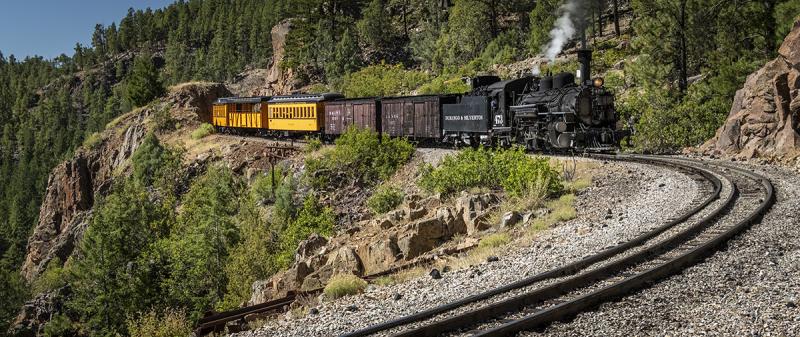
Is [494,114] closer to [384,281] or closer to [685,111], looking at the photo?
[685,111]

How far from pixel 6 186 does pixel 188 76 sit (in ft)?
162

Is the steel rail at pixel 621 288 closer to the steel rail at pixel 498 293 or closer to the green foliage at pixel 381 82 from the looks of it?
the steel rail at pixel 498 293

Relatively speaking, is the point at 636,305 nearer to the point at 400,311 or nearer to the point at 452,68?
the point at 400,311

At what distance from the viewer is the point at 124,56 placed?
158250 mm

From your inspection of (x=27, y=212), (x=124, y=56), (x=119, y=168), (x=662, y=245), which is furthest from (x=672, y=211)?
(x=124, y=56)

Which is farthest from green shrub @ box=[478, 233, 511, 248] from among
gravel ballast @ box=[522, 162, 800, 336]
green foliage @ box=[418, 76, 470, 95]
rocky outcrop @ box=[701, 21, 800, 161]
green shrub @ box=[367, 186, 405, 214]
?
green foliage @ box=[418, 76, 470, 95]

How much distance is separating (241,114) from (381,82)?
15316mm

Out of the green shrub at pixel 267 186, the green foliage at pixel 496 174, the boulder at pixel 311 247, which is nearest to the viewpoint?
the green foliage at pixel 496 174

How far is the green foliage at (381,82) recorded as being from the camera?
58.4m

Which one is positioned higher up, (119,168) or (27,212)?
(119,168)

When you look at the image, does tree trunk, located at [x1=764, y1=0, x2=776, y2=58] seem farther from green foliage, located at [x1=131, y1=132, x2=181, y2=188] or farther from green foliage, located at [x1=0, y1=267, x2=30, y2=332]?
green foliage, located at [x1=0, y1=267, x2=30, y2=332]

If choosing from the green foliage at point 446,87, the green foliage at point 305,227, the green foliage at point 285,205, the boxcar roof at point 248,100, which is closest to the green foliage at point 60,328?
the boxcar roof at point 248,100

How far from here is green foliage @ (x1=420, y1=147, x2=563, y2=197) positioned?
1658cm

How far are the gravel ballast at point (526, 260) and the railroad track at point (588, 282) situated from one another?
19.8 inches
